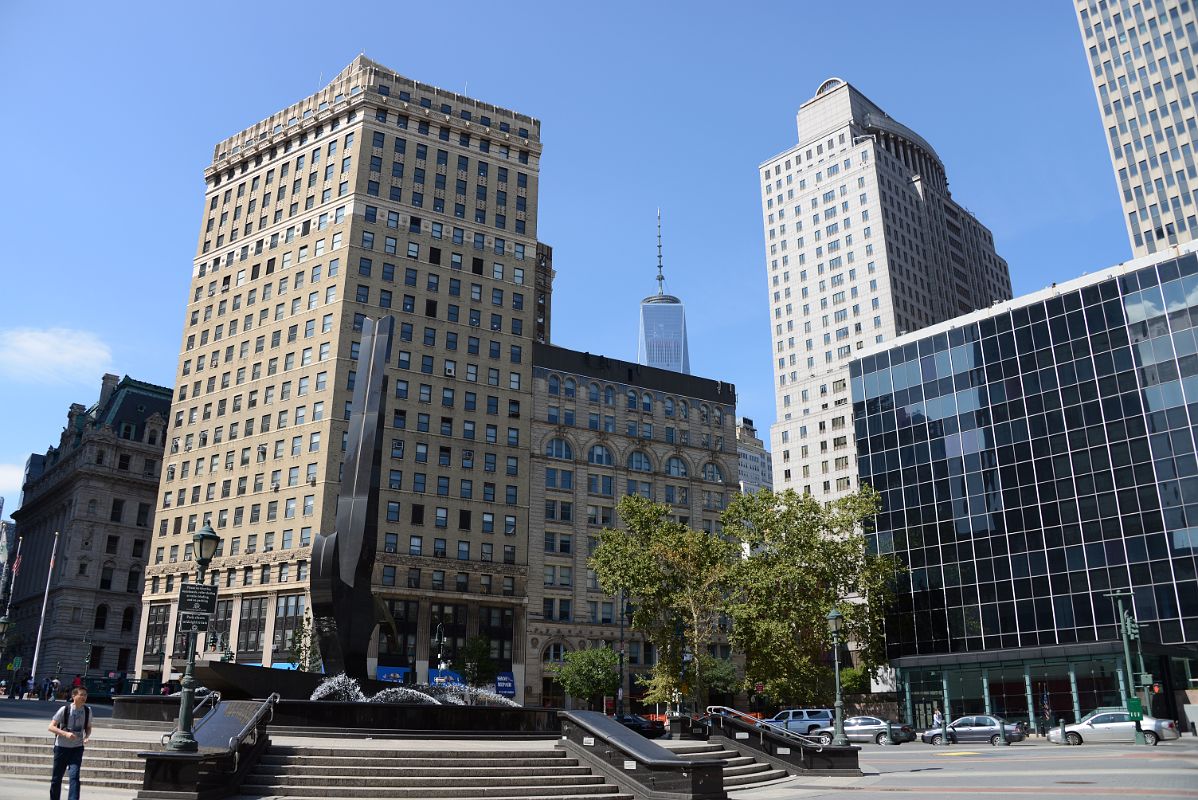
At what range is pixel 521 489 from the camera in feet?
270

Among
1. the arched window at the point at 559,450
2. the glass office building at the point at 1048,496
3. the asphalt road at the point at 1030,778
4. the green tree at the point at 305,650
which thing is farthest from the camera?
the arched window at the point at 559,450

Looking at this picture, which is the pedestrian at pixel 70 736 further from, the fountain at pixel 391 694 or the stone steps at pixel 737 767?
the stone steps at pixel 737 767

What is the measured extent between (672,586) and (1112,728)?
26.6 meters

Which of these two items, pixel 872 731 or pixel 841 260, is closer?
pixel 872 731

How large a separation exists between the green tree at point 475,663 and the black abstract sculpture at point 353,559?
143 ft

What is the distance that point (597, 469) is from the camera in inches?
3469

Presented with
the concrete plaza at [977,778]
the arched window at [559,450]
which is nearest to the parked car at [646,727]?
the concrete plaza at [977,778]

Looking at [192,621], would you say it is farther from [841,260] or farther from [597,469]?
[841,260]

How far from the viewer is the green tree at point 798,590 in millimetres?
57031

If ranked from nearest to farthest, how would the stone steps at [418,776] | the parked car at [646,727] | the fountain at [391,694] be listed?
the stone steps at [418,776], the fountain at [391,694], the parked car at [646,727]

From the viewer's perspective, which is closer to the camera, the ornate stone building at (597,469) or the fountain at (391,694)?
the fountain at (391,694)

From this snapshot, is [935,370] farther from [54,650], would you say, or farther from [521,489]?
[54,650]

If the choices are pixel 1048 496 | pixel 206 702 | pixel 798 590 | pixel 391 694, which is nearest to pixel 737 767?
pixel 391 694

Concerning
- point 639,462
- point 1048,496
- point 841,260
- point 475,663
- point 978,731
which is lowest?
point 978,731
